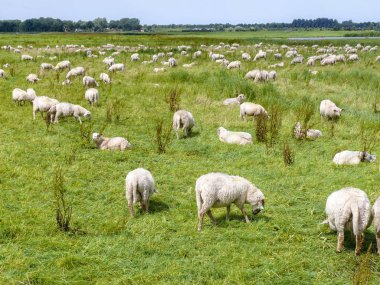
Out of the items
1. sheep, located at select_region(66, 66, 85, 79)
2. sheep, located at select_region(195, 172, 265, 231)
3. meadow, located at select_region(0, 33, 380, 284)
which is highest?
sheep, located at select_region(66, 66, 85, 79)

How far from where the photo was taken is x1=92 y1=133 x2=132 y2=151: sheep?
12.8 metres

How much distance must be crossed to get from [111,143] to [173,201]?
4.39 m

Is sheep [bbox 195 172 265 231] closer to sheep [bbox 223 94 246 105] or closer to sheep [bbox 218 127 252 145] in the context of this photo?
sheep [bbox 218 127 252 145]

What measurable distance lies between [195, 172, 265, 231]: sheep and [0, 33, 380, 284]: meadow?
37 cm

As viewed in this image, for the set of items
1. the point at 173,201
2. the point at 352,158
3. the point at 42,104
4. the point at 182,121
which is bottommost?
the point at 173,201

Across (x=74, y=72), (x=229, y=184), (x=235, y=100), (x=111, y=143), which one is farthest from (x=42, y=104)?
(x=229, y=184)

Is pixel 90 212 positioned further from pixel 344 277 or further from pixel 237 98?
pixel 237 98

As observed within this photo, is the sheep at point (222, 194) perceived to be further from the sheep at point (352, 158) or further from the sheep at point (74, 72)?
the sheep at point (74, 72)

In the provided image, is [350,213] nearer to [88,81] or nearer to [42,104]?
[42,104]

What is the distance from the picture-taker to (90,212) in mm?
8516

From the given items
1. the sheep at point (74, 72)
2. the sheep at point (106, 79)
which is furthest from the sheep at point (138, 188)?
the sheep at point (74, 72)

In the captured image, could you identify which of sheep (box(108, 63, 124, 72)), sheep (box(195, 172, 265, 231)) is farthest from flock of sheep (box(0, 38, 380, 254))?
sheep (box(108, 63, 124, 72))

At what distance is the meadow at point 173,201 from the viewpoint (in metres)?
6.42

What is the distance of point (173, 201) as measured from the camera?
30.4 ft
